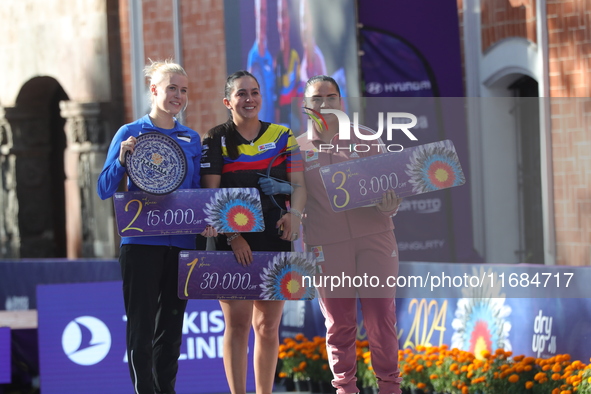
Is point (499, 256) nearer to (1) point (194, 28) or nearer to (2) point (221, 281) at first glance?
(2) point (221, 281)

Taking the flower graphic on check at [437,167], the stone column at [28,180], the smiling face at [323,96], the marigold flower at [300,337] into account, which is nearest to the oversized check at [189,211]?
the smiling face at [323,96]

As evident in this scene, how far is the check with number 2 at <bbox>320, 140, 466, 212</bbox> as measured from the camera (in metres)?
5.49

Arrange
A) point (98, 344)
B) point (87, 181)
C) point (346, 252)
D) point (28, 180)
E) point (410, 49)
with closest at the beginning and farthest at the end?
point (346, 252)
point (98, 344)
point (410, 49)
point (87, 181)
point (28, 180)

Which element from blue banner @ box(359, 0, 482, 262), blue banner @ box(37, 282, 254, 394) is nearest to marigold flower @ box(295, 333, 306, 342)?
blue banner @ box(37, 282, 254, 394)

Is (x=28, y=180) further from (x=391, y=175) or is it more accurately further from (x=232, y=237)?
(x=391, y=175)

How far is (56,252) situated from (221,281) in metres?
11.7

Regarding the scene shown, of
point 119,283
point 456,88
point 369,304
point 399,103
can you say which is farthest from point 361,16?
point 369,304

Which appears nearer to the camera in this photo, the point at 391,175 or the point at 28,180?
the point at 391,175

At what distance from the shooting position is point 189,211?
17.9 ft

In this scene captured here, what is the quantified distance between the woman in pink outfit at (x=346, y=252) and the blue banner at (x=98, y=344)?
Result: 211cm

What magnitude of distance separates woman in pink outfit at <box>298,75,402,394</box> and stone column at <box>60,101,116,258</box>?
9.12m

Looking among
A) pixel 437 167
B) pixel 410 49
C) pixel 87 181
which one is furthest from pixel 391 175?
pixel 87 181

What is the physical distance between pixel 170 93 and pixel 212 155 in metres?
0.36

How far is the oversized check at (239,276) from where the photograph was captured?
17.9 feet
